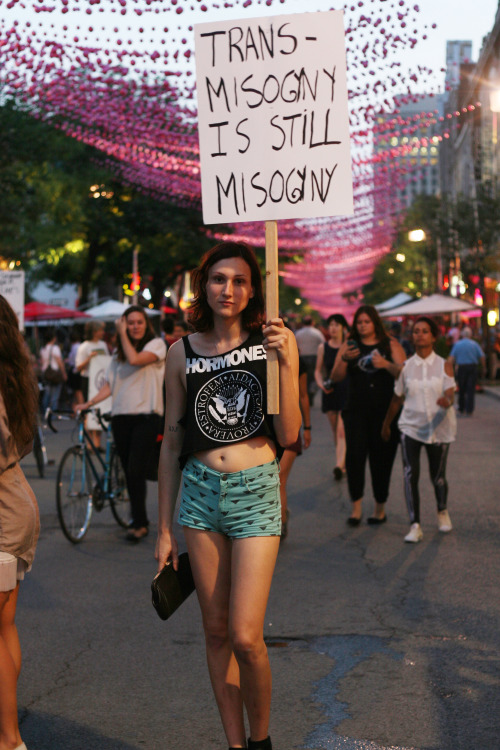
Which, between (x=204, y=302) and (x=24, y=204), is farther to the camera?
(x=24, y=204)

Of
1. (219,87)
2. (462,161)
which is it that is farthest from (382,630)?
(462,161)

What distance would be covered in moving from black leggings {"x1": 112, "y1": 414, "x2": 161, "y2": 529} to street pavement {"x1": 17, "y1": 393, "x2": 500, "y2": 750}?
33 centimetres

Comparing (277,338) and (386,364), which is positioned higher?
(277,338)

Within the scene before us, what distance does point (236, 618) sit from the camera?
12.3 feet

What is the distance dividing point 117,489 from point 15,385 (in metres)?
5.56

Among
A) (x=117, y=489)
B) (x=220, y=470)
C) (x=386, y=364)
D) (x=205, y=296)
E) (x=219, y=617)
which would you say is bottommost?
(x=117, y=489)

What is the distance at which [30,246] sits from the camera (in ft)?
123

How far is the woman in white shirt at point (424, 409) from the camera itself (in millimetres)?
9008

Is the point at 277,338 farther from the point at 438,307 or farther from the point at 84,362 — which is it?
the point at 438,307

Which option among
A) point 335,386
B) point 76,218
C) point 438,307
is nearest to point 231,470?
point 335,386

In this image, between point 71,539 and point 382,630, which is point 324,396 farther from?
point 382,630

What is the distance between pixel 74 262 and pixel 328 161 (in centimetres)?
4426

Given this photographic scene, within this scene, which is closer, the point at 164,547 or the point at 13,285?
the point at 164,547

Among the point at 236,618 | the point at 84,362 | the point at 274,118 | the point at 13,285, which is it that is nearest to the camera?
the point at 236,618
